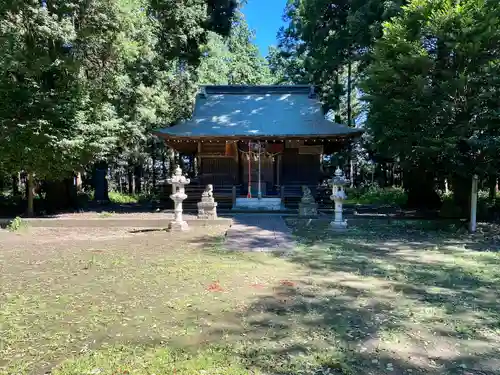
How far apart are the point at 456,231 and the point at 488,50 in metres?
4.44

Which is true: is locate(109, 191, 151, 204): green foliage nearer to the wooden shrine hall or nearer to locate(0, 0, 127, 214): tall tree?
the wooden shrine hall

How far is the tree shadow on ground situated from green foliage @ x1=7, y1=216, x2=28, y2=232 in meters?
7.80

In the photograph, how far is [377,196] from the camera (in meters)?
20.3

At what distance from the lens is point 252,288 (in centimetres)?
491

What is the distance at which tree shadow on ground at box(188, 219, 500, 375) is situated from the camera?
9.90 feet

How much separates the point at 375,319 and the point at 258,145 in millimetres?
11880

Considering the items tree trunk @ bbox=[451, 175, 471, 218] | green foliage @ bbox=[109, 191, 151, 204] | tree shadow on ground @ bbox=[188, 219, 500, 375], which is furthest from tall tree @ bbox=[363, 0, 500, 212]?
green foliage @ bbox=[109, 191, 151, 204]

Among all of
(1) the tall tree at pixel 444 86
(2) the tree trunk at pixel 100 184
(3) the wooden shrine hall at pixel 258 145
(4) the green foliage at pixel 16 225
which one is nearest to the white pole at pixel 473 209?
(1) the tall tree at pixel 444 86

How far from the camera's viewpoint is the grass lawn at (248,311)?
9.86 feet

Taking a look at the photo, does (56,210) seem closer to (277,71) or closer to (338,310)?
(338,310)

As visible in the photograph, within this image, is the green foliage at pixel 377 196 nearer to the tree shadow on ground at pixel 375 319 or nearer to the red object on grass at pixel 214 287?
the tree shadow on ground at pixel 375 319

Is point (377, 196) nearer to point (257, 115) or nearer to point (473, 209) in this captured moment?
point (257, 115)

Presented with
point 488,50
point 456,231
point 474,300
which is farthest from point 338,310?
point 488,50

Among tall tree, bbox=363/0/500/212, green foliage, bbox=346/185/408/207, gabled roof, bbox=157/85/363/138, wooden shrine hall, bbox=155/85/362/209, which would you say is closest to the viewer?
tall tree, bbox=363/0/500/212
